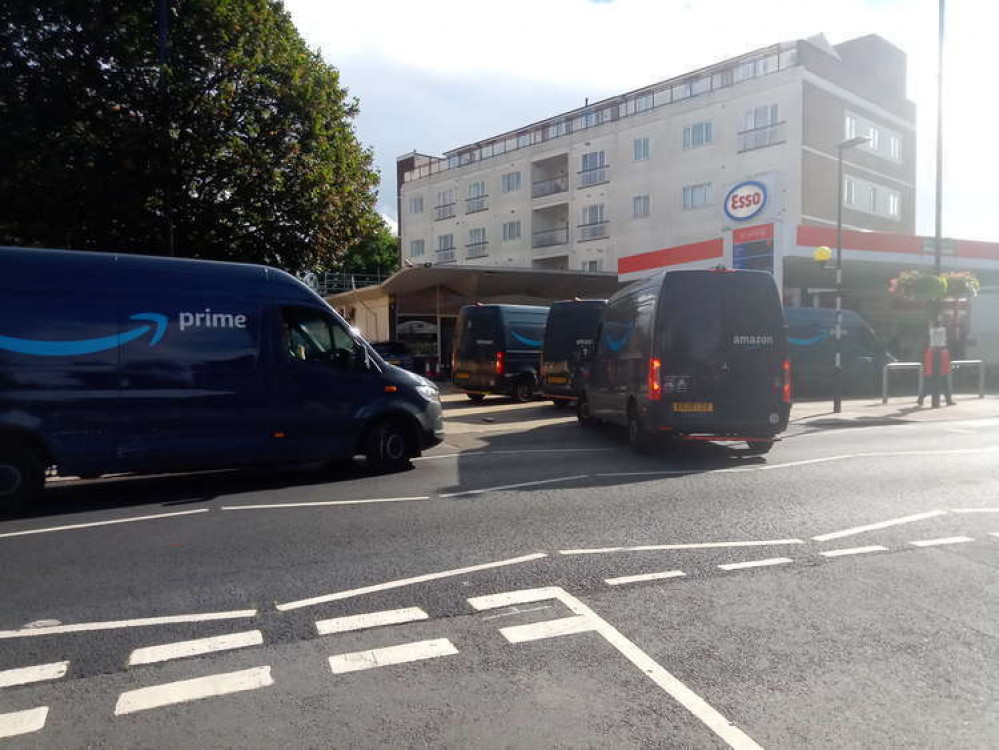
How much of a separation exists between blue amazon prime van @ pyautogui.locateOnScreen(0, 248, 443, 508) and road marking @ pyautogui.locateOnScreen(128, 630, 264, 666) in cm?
442

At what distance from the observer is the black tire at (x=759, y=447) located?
10.9 m

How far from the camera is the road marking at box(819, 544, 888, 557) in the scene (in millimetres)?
5598

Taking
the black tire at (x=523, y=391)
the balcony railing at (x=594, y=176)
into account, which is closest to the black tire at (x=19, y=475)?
the black tire at (x=523, y=391)

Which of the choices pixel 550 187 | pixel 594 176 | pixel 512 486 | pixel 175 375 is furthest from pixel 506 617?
pixel 550 187

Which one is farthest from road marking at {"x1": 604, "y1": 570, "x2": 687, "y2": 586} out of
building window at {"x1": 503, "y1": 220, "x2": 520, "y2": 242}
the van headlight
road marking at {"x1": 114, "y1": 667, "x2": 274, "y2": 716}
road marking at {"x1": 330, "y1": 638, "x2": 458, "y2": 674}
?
building window at {"x1": 503, "y1": 220, "x2": 520, "y2": 242}

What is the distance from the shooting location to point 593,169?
44.7 m

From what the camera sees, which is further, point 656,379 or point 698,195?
point 698,195

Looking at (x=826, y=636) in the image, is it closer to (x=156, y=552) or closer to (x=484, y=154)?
(x=156, y=552)

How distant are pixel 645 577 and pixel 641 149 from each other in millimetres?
40092

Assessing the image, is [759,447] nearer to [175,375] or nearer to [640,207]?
[175,375]

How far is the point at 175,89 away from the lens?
1550 cm

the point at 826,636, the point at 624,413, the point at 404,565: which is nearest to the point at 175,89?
the point at 624,413

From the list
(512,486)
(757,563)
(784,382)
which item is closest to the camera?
(757,563)

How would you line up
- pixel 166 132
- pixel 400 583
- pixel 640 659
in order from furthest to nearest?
pixel 166 132, pixel 400 583, pixel 640 659
